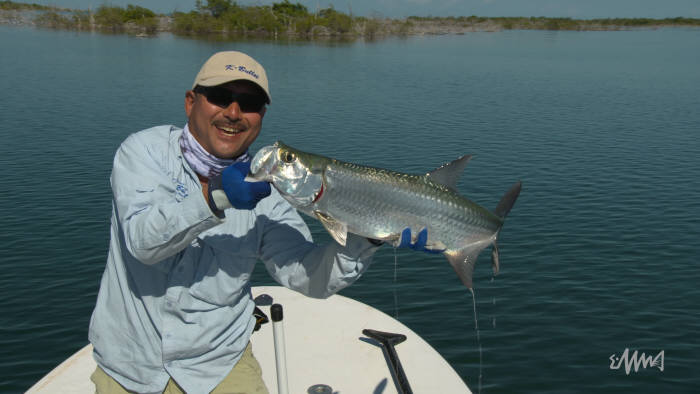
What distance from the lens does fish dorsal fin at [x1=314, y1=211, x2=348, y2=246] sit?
3531 millimetres

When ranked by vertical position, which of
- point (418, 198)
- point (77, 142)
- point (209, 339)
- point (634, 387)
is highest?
point (418, 198)

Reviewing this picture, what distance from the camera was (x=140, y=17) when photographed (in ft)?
342

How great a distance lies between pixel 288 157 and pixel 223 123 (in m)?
0.42

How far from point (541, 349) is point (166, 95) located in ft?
77.8

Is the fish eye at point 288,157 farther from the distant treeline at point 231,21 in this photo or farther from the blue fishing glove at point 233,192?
the distant treeline at point 231,21

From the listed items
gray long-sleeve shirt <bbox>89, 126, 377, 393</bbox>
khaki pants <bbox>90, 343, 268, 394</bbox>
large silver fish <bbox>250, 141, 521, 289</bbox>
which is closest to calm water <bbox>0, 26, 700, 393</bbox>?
large silver fish <bbox>250, 141, 521, 289</bbox>

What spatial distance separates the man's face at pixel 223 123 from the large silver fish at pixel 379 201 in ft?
0.59

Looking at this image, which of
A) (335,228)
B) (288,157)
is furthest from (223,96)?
(335,228)

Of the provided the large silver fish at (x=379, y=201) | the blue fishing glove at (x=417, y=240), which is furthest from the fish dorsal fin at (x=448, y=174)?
the blue fishing glove at (x=417, y=240)

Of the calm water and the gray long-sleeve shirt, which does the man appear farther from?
the calm water

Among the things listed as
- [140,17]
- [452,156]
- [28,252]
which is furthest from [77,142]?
[140,17]

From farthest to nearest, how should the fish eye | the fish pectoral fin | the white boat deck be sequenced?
the white boat deck → the fish pectoral fin → the fish eye

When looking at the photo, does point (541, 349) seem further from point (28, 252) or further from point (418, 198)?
point (28, 252)

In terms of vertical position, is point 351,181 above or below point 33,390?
above
